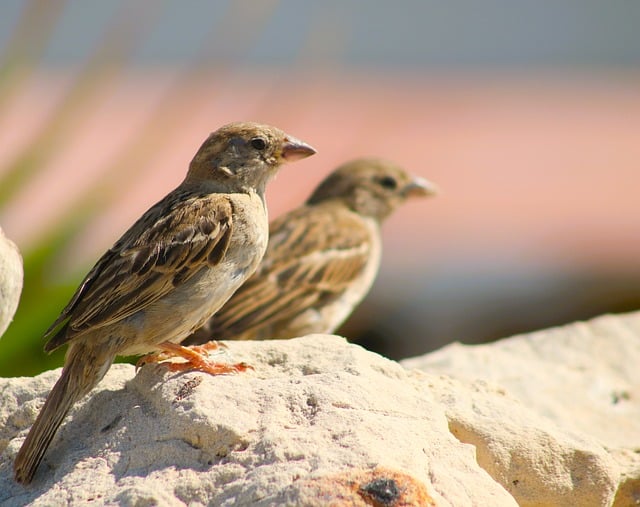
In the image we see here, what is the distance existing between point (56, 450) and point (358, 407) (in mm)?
918

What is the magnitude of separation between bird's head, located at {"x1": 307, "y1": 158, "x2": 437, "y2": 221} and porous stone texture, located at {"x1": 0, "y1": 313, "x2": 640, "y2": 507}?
2917mm

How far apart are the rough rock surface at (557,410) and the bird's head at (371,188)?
68.9 inches

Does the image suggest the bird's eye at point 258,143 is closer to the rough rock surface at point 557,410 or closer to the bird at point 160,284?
the bird at point 160,284

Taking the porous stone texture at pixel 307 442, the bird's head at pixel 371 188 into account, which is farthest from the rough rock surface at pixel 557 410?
the bird's head at pixel 371 188

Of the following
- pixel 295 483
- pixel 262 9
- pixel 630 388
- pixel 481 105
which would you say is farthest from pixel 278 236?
pixel 481 105

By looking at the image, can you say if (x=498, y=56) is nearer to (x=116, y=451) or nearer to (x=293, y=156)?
(x=293, y=156)

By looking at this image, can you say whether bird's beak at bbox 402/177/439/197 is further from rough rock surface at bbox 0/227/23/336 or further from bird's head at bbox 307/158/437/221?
rough rock surface at bbox 0/227/23/336

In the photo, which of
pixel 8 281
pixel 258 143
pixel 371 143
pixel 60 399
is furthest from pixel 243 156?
pixel 371 143

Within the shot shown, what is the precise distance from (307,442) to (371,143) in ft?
31.0

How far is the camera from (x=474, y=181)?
10.6m

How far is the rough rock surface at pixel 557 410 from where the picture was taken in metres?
3.42

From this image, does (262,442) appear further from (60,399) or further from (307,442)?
(60,399)

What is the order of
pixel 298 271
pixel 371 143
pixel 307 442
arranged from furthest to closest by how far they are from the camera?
pixel 371 143
pixel 298 271
pixel 307 442

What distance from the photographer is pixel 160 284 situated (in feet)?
12.6
